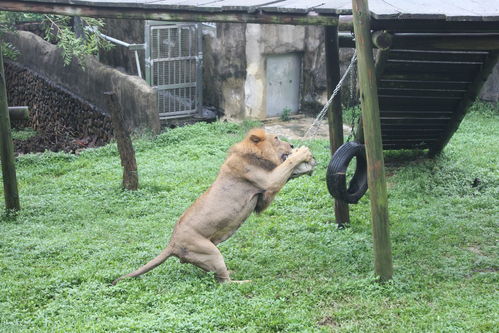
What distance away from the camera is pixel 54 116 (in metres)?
16.6

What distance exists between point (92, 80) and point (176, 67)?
5.59ft

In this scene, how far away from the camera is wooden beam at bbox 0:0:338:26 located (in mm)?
7527

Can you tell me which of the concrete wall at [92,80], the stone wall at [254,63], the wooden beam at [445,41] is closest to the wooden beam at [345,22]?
the wooden beam at [445,41]

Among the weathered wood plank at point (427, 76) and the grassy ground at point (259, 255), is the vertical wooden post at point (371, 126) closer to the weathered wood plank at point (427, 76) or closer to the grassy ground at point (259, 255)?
the grassy ground at point (259, 255)

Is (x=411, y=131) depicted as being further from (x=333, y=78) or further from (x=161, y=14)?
(x=161, y=14)

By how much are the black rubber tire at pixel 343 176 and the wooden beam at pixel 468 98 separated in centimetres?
288

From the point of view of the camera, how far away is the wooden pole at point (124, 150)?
10633 millimetres

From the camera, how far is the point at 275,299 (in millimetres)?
6715

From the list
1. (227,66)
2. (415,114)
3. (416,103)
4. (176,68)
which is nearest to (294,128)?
(227,66)

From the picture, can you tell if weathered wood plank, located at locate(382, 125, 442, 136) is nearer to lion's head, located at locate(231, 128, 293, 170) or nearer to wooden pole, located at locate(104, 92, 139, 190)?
wooden pole, located at locate(104, 92, 139, 190)

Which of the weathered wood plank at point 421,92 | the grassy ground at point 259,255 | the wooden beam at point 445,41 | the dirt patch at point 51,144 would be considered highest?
the wooden beam at point 445,41

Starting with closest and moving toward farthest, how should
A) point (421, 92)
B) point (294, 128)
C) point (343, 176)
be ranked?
point (343, 176), point (421, 92), point (294, 128)

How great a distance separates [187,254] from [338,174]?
1604mm

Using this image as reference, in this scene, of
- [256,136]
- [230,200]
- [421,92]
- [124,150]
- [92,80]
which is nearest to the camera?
[230,200]
